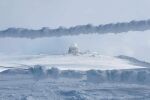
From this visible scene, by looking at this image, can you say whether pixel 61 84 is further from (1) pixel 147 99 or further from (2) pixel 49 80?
(1) pixel 147 99

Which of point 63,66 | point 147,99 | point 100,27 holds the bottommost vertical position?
point 147,99

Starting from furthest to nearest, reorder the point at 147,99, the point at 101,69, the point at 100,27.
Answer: the point at 101,69 < the point at 147,99 < the point at 100,27

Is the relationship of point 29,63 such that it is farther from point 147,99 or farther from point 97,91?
point 147,99

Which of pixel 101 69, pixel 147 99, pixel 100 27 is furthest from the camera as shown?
pixel 101 69

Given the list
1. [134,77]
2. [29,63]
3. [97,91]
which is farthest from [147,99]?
[29,63]

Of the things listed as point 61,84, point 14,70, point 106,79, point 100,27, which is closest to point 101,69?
point 106,79

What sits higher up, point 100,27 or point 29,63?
point 100,27

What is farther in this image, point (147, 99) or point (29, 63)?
point (29, 63)
